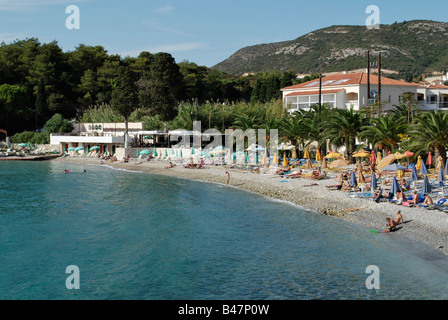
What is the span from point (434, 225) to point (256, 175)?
18.8m

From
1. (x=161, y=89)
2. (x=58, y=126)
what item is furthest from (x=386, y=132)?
(x=58, y=126)

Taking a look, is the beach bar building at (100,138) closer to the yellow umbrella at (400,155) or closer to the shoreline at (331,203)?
the shoreline at (331,203)

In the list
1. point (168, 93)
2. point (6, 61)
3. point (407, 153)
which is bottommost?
point (407, 153)

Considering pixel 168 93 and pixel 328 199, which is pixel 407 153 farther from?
pixel 168 93

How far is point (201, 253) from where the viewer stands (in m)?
19.0

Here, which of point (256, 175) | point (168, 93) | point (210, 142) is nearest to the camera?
point (256, 175)

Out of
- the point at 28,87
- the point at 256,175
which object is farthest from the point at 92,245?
the point at 28,87

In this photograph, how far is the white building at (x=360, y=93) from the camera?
48.0 metres

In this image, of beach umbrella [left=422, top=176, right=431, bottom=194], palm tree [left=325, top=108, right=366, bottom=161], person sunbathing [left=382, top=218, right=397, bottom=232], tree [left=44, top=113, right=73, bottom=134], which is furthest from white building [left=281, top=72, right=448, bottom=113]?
tree [left=44, top=113, right=73, bottom=134]

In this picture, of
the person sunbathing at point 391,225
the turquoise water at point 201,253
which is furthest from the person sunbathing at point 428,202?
the turquoise water at point 201,253

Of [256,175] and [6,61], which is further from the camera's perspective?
[6,61]

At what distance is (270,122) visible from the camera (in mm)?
44219

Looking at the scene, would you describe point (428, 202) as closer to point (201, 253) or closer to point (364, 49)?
point (201, 253)

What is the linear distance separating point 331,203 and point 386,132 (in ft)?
30.2
